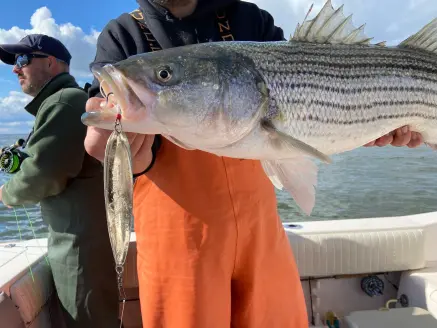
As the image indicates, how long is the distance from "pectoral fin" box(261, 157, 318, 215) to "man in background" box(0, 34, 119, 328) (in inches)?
66.4

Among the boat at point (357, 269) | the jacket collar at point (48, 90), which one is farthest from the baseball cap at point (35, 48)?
the boat at point (357, 269)

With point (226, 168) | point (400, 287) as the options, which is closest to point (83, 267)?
point (226, 168)

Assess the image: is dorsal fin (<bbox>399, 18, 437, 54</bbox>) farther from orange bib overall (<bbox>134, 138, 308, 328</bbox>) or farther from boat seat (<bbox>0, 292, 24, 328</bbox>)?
boat seat (<bbox>0, 292, 24, 328</bbox>)

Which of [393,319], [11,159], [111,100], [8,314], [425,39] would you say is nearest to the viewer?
[111,100]

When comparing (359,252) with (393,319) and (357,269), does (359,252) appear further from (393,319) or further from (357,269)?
(393,319)

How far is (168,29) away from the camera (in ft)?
7.96

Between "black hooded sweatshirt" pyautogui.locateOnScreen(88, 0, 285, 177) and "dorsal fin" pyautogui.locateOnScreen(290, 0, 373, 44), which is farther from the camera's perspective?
"black hooded sweatshirt" pyautogui.locateOnScreen(88, 0, 285, 177)

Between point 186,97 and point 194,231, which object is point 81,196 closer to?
point 194,231

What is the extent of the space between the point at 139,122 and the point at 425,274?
11.3 ft

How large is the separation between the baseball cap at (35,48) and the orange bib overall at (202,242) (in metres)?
2.23

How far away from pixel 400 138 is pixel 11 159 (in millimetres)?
2947

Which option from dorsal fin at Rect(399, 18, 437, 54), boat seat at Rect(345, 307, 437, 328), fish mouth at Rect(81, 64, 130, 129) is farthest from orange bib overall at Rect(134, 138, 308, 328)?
boat seat at Rect(345, 307, 437, 328)

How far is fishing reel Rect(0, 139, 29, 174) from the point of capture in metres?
3.46

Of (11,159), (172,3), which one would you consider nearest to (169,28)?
(172,3)
